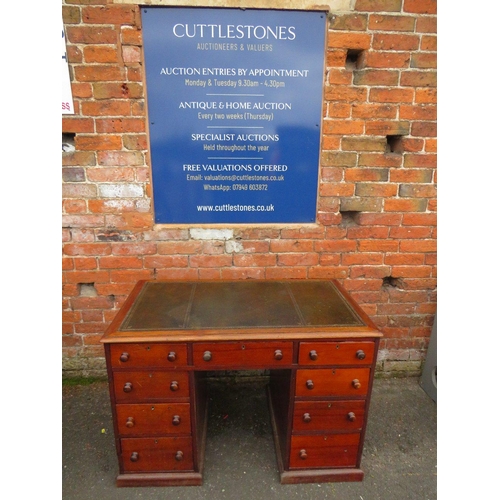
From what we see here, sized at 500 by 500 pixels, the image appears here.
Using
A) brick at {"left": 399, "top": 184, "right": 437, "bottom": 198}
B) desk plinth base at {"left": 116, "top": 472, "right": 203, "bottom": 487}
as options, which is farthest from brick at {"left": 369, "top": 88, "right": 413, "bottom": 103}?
desk plinth base at {"left": 116, "top": 472, "right": 203, "bottom": 487}

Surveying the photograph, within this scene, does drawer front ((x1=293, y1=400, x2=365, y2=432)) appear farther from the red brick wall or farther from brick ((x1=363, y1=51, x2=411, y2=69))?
brick ((x1=363, y1=51, x2=411, y2=69))

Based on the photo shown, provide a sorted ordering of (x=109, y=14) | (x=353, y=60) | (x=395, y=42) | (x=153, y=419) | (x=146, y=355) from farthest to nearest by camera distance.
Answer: (x=353, y=60)
(x=395, y=42)
(x=109, y=14)
(x=153, y=419)
(x=146, y=355)

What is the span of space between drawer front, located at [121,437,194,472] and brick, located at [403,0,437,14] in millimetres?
2810

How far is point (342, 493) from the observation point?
178 centimetres

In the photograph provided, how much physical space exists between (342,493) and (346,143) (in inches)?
81.4

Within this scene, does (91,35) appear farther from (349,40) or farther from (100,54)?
(349,40)

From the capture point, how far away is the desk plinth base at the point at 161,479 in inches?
70.7

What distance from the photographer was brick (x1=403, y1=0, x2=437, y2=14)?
200cm

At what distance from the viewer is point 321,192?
7.45 feet

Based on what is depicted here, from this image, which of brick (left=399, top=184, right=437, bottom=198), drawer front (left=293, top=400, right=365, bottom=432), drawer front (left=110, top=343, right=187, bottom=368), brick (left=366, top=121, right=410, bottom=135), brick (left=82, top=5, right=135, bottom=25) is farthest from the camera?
brick (left=399, top=184, right=437, bottom=198)

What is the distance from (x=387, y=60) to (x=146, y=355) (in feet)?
7.34

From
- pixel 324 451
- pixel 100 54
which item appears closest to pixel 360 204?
pixel 324 451

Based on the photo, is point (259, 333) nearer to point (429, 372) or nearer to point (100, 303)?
point (100, 303)

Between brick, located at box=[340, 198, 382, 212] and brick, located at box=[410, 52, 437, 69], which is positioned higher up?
brick, located at box=[410, 52, 437, 69]
